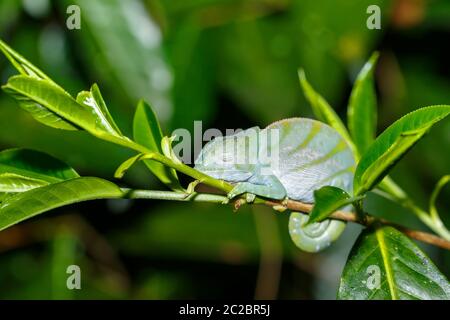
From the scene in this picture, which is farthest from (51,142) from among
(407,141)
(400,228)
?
(407,141)

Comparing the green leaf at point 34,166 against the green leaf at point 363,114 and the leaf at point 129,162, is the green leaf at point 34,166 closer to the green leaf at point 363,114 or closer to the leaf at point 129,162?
the leaf at point 129,162

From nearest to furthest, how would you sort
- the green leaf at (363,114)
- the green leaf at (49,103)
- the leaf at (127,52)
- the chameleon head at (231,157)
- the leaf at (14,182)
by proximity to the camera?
1. the green leaf at (49,103)
2. the leaf at (14,182)
3. the chameleon head at (231,157)
4. the green leaf at (363,114)
5. the leaf at (127,52)

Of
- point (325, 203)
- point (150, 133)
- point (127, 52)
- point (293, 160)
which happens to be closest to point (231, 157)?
point (293, 160)

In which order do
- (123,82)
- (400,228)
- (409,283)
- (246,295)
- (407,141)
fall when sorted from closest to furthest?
(407,141) → (409,283) → (400,228) → (123,82) → (246,295)

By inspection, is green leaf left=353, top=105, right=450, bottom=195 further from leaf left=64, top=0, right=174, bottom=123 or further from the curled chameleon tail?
leaf left=64, top=0, right=174, bottom=123

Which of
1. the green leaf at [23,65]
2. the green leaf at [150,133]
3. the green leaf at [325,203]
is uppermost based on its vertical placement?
the green leaf at [23,65]

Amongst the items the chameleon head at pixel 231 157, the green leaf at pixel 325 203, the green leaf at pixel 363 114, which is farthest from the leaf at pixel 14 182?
the green leaf at pixel 363 114

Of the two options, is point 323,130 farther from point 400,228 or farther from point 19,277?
point 19,277
